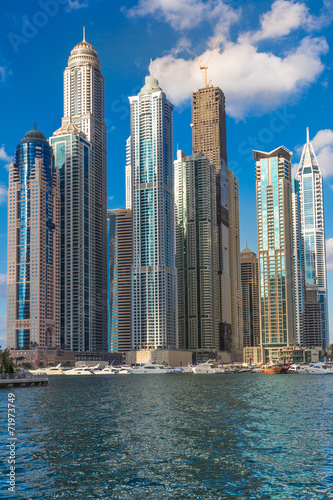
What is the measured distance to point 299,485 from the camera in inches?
1937

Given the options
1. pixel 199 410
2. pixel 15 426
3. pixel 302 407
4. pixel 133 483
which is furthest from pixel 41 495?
pixel 302 407

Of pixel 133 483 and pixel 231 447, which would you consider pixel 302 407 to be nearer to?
pixel 231 447

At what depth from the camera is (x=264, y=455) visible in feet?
199

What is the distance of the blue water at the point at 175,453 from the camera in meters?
48.2

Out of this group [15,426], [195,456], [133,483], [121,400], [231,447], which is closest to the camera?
[133,483]

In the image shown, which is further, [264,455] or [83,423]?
[83,423]

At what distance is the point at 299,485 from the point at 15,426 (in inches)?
1821

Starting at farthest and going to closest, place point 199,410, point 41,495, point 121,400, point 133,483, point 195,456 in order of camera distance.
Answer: point 121,400 → point 199,410 → point 195,456 → point 133,483 → point 41,495

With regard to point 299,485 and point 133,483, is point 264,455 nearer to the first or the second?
point 299,485

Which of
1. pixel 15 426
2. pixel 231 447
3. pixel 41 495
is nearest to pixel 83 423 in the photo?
pixel 15 426

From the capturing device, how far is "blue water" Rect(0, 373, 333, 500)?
48.2 meters

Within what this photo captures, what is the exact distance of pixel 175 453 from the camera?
62344 mm

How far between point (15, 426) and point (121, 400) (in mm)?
48630

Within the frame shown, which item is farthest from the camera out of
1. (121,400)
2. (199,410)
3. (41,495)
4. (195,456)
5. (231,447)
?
(121,400)
